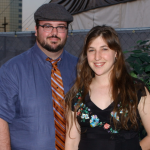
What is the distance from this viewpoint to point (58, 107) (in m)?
2.13

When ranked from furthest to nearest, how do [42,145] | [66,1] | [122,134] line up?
[66,1] → [42,145] → [122,134]

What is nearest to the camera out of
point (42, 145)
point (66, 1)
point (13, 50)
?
point (42, 145)

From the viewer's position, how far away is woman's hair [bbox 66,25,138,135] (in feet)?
6.06

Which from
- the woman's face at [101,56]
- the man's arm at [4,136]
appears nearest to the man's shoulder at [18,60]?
the man's arm at [4,136]

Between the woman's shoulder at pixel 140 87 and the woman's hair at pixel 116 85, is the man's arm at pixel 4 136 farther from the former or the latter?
the woman's shoulder at pixel 140 87

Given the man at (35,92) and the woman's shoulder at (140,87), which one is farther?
the man at (35,92)

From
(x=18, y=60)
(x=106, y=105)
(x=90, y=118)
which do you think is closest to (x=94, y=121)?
(x=90, y=118)

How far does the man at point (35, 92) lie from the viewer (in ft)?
6.66


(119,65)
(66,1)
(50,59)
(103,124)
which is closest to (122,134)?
(103,124)

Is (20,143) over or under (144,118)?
under

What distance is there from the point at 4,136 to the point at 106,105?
3.18 feet

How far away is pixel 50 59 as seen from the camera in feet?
7.43

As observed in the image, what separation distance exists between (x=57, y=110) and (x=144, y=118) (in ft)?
2.63

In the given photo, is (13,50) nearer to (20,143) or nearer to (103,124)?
(20,143)
